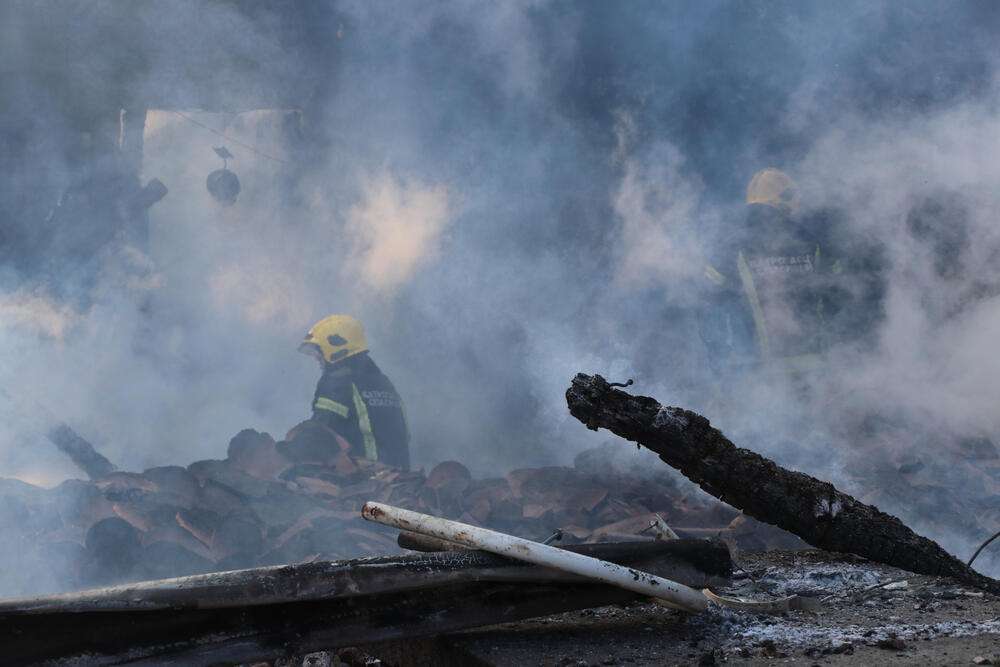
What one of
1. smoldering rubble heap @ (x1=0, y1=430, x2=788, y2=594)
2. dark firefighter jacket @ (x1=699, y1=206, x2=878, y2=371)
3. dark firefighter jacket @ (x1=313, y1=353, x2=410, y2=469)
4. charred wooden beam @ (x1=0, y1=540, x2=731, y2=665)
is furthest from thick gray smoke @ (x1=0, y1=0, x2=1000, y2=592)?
charred wooden beam @ (x1=0, y1=540, x2=731, y2=665)

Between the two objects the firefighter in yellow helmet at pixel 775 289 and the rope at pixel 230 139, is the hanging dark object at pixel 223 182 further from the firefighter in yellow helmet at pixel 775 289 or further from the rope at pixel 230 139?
the firefighter in yellow helmet at pixel 775 289

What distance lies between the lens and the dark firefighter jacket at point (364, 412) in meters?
9.71

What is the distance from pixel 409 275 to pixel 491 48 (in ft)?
11.4

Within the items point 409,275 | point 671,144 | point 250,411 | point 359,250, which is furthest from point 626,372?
point 250,411

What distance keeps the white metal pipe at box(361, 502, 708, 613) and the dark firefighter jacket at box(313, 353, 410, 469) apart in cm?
742

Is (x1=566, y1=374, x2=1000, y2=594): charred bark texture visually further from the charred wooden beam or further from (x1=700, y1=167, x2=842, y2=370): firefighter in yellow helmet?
(x1=700, y1=167, x2=842, y2=370): firefighter in yellow helmet

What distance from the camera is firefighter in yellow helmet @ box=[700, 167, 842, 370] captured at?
33.5 feet

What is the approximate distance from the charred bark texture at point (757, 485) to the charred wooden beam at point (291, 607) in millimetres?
386

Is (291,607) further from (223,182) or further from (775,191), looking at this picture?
(223,182)

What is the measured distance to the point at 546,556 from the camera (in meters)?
2.09

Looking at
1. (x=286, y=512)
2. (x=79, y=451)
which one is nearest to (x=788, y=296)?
(x=286, y=512)

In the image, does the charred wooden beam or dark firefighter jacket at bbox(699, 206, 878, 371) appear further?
dark firefighter jacket at bbox(699, 206, 878, 371)

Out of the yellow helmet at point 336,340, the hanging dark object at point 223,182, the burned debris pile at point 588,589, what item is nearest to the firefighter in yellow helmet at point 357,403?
the yellow helmet at point 336,340

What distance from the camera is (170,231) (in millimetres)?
14477
